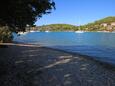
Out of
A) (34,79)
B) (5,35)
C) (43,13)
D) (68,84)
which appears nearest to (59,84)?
(68,84)

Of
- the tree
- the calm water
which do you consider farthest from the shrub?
the tree

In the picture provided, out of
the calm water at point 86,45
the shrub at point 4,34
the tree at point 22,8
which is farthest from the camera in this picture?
the shrub at point 4,34

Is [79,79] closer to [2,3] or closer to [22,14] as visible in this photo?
[22,14]

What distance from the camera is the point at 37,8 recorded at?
14969mm

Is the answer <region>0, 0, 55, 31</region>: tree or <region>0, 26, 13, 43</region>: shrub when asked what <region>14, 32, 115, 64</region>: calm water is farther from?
<region>0, 0, 55, 31</region>: tree

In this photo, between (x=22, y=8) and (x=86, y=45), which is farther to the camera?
(x=86, y=45)

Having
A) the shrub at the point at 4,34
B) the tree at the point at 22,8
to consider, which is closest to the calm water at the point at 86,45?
the shrub at the point at 4,34

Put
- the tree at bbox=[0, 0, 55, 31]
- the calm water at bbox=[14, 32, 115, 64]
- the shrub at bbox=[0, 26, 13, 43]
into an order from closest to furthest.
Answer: the tree at bbox=[0, 0, 55, 31], the calm water at bbox=[14, 32, 115, 64], the shrub at bbox=[0, 26, 13, 43]

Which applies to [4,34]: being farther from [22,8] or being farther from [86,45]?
[22,8]

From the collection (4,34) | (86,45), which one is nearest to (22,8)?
(4,34)

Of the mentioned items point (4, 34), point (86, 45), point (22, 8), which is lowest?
point (86, 45)

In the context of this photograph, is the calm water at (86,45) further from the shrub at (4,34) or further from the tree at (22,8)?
the tree at (22,8)

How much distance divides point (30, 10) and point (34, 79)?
382cm

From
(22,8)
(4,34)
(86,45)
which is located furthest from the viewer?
(86,45)
